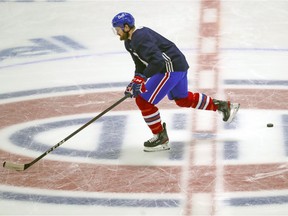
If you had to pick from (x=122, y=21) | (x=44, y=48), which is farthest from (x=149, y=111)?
(x=44, y=48)

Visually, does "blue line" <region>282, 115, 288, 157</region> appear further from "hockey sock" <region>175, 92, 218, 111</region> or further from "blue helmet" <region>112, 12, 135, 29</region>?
"blue helmet" <region>112, 12, 135, 29</region>

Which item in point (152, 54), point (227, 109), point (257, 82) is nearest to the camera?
point (152, 54)

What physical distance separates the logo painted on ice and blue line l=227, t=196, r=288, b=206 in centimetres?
290

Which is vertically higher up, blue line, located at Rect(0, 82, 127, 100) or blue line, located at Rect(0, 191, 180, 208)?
blue line, located at Rect(0, 191, 180, 208)

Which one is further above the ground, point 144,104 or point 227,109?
point 144,104

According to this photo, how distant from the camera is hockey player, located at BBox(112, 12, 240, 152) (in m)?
4.12

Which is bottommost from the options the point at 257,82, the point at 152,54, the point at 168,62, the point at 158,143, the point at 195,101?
the point at 257,82

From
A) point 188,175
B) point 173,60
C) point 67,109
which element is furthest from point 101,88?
point 188,175

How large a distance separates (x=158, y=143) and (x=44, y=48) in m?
Result: 2.30

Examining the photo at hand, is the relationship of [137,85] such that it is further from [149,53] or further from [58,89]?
[58,89]

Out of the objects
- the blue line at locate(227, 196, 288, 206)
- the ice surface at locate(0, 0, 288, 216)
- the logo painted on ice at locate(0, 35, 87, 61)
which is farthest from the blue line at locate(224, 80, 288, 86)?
the blue line at locate(227, 196, 288, 206)

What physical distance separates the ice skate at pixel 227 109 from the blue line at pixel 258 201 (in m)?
0.91

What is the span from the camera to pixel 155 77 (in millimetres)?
4316

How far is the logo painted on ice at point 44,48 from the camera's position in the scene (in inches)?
246
